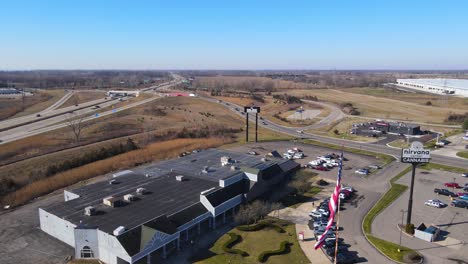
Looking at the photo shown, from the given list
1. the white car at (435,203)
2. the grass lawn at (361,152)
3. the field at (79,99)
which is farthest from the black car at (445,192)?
the field at (79,99)

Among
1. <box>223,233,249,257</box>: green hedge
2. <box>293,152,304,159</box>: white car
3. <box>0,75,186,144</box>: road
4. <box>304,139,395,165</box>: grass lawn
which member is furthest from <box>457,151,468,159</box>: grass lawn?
<box>0,75,186,144</box>: road

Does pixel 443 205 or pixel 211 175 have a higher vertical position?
pixel 211 175

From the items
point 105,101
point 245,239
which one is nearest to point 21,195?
point 245,239

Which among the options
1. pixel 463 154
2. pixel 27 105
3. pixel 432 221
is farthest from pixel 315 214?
pixel 27 105

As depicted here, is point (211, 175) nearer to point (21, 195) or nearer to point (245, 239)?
point (245, 239)

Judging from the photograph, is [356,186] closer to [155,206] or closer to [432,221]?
[432,221]

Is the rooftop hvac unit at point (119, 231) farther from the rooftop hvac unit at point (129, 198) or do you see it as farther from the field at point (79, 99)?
the field at point (79, 99)

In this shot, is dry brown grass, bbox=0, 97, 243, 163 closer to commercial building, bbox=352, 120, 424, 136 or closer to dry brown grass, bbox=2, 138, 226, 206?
dry brown grass, bbox=2, 138, 226, 206
